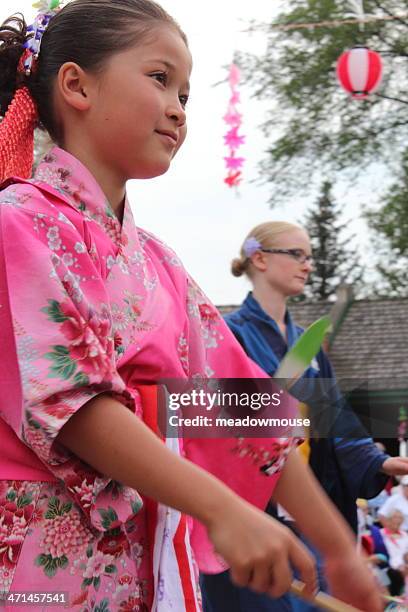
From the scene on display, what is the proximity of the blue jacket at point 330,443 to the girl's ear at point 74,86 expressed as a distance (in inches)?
73.3

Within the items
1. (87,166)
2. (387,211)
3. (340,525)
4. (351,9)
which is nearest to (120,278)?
(87,166)

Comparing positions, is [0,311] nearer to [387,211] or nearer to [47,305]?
[47,305]

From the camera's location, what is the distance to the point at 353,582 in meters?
1.72

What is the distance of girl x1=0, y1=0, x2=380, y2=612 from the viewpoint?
4.87ft

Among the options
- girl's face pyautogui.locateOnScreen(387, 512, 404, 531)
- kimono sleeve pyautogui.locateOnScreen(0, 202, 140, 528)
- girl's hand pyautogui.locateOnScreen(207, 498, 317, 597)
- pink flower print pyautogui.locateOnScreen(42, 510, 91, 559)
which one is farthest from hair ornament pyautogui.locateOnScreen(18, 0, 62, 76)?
girl's face pyautogui.locateOnScreen(387, 512, 404, 531)

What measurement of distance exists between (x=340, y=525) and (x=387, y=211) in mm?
18073

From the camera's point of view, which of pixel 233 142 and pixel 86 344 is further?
pixel 233 142

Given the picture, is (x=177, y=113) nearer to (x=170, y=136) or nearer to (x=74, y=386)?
(x=170, y=136)

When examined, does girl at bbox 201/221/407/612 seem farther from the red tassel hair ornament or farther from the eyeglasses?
the red tassel hair ornament

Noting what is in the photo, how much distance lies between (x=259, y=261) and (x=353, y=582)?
2.69 meters

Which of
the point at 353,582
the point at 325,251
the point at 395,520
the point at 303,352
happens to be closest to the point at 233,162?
the point at 395,520

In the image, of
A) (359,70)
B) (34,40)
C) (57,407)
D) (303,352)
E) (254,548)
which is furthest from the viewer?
(359,70)

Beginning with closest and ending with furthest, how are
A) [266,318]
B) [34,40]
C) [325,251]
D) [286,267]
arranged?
[34,40] → [266,318] → [286,267] → [325,251]

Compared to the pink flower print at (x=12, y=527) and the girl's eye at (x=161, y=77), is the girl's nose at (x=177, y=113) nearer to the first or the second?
the girl's eye at (x=161, y=77)
